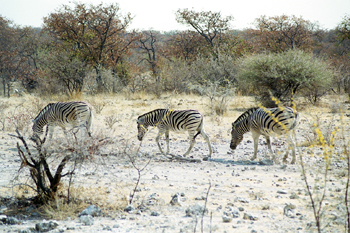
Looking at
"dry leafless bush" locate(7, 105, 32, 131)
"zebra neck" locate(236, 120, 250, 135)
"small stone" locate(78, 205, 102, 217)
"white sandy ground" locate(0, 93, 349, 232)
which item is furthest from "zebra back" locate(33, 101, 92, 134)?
"small stone" locate(78, 205, 102, 217)

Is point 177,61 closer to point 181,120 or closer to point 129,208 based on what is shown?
point 181,120

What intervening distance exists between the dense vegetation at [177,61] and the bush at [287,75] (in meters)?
0.05

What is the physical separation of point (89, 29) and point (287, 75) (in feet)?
49.1

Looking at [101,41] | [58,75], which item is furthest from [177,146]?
[101,41]

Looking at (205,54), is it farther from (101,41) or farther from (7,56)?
(7,56)

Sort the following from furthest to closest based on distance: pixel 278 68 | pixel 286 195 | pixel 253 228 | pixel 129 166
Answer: pixel 278 68
pixel 129 166
pixel 286 195
pixel 253 228

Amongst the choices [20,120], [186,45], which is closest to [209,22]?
[186,45]

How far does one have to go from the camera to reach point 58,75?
64.5ft

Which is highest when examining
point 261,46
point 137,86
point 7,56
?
point 261,46

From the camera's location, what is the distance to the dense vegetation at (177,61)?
53.4 feet

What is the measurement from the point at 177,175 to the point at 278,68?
433 inches

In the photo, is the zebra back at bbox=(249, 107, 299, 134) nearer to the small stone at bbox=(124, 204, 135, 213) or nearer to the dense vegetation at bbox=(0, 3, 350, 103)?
the small stone at bbox=(124, 204, 135, 213)

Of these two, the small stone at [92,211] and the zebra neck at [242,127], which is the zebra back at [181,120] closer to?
the zebra neck at [242,127]

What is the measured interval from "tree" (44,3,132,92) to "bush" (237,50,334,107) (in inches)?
448
